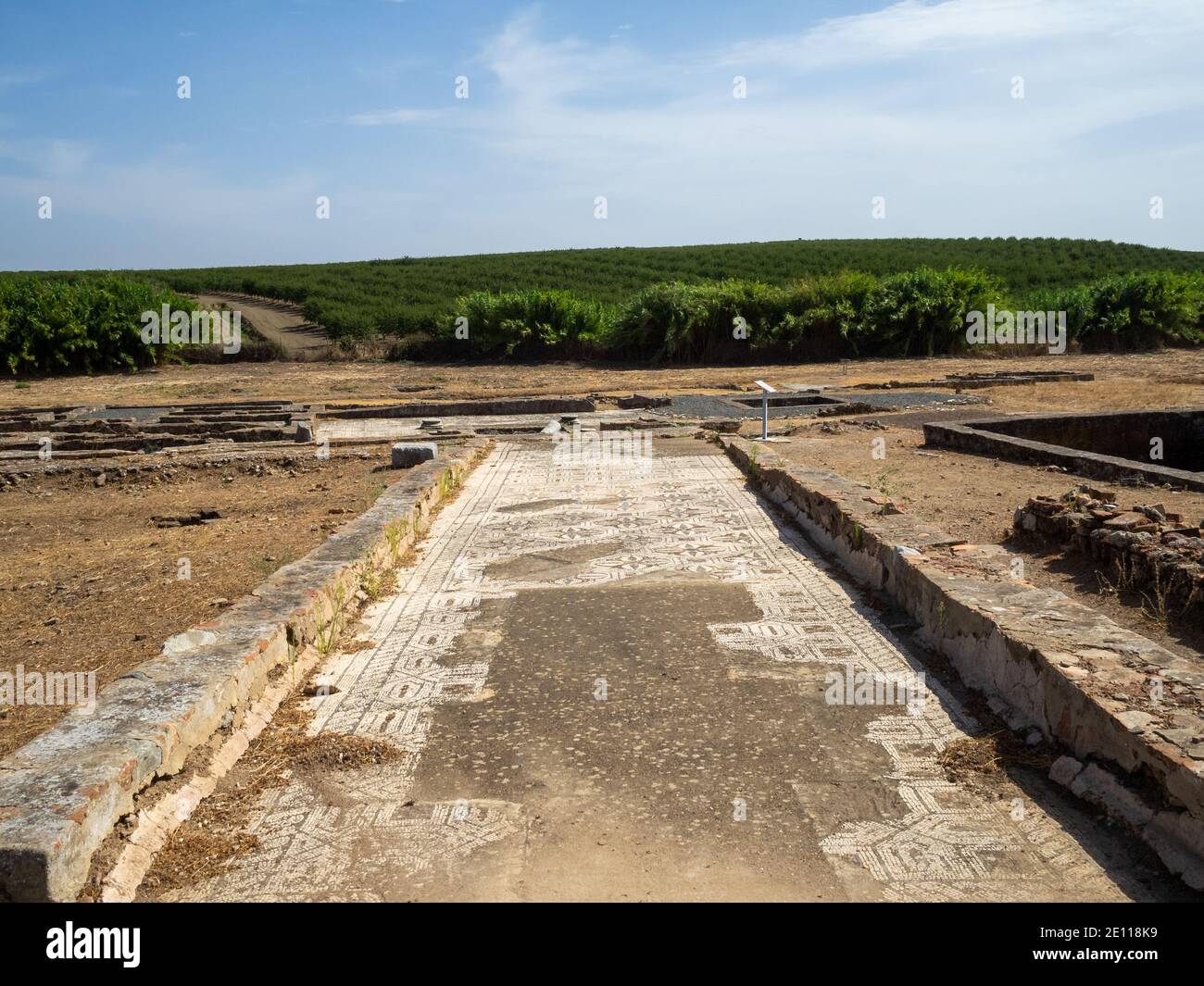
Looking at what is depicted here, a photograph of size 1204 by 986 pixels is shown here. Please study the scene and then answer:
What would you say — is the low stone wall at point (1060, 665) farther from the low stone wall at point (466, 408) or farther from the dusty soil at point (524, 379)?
the dusty soil at point (524, 379)

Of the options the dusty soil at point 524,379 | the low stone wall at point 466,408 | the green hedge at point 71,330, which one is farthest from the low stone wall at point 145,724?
the green hedge at point 71,330

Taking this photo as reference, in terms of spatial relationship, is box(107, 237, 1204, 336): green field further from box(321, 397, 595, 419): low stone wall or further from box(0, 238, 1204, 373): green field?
box(321, 397, 595, 419): low stone wall

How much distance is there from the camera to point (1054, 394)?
1780cm

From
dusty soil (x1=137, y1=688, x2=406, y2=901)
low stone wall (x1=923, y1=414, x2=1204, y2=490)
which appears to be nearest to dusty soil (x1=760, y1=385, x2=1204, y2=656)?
low stone wall (x1=923, y1=414, x2=1204, y2=490)

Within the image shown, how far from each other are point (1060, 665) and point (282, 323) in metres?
42.9

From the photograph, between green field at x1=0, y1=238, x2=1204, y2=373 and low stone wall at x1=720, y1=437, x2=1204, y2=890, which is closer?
low stone wall at x1=720, y1=437, x2=1204, y2=890

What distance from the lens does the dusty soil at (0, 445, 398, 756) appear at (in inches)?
193

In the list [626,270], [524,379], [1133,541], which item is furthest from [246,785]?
[626,270]

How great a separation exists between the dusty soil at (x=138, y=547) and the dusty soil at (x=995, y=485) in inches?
171

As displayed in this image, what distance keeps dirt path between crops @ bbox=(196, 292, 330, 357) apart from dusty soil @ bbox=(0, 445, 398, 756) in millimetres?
20199

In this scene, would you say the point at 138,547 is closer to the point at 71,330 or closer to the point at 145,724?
the point at 145,724

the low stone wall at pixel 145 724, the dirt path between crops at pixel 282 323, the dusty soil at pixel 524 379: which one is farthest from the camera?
the dirt path between crops at pixel 282 323

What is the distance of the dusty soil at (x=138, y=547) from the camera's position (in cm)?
491
